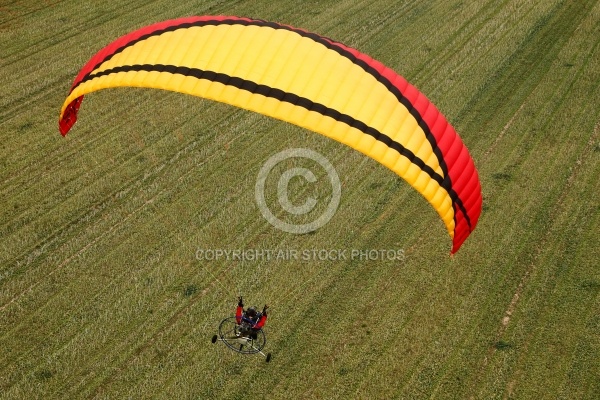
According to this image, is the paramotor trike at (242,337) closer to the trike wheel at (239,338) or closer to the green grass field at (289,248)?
the trike wheel at (239,338)

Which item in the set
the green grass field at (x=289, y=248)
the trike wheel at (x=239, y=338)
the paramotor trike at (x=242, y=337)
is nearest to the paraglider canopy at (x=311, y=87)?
the green grass field at (x=289, y=248)

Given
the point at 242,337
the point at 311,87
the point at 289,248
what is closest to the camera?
the point at 311,87

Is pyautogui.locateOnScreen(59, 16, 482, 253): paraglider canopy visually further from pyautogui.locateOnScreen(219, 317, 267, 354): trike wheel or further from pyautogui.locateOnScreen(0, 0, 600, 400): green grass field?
pyautogui.locateOnScreen(219, 317, 267, 354): trike wheel

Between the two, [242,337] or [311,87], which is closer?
[311,87]

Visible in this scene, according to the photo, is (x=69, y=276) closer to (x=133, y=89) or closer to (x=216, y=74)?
(x=216, y=74)

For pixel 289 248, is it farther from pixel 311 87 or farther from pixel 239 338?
pixel 311 87

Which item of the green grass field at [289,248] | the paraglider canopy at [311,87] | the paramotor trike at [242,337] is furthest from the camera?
the green grass field at [289,248]

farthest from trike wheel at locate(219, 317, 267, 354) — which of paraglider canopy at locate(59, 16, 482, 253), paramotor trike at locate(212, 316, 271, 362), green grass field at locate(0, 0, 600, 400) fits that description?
paraglider canopy at locate(59, 16, 482, 253)

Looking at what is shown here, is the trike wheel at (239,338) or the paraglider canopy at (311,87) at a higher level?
the paraglider canopy at (311,87)

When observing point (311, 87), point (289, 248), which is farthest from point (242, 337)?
point (311, 87)
